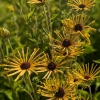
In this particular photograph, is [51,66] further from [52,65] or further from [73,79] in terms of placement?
[73,79]

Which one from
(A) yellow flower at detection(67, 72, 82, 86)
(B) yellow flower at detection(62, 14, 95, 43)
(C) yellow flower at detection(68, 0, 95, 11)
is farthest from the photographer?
(C) yellow flower at detection(68, 0, 95, 11)

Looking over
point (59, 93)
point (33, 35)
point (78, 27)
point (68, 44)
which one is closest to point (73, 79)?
point (59, 93)

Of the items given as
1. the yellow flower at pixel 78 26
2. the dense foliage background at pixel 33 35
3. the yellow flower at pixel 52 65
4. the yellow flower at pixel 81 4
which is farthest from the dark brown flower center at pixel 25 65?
the yellow flower at pixel 81 4

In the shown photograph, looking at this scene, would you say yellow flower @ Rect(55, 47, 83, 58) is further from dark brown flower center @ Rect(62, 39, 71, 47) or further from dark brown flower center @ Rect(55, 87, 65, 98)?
dark brown flower center @ Rect(55, 87, 65, 98)

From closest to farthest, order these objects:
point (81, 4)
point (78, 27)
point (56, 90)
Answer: point (56, 90), point (78, 27), point (81, 4)

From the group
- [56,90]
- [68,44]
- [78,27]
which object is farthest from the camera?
[78,27]

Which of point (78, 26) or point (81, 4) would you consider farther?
point (81, 4)

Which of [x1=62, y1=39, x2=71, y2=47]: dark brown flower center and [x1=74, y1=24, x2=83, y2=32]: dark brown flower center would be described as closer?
[x1=62, y1=39, x2=71, y2=47]: dark brown flower center

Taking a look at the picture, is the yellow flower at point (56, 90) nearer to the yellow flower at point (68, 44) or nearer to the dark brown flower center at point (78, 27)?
the yellow flower at point (68, 44)

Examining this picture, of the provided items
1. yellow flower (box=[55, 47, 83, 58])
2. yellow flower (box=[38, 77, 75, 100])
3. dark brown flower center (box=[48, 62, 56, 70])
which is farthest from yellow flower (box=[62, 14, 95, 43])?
yellow flower (box=[38, 77, 75, 100])

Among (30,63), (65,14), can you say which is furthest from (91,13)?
(30,63)

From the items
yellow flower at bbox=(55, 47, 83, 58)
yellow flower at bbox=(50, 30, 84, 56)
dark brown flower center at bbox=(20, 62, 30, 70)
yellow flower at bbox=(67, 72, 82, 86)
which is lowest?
yellow flower at bbox=(67, 72, 82, 86)

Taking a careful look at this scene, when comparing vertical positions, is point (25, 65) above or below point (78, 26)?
below

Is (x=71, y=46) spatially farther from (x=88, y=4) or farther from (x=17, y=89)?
(x=17, y=89)
